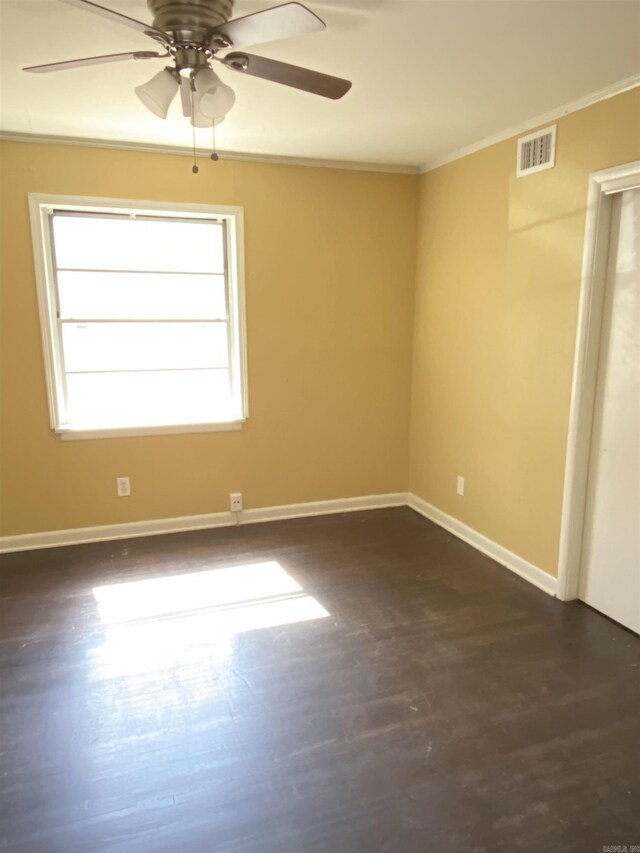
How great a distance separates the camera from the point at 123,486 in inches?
142

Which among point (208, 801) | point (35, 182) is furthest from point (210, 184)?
point (208, 801)

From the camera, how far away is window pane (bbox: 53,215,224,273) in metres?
3.35

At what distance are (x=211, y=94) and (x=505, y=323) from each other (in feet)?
6.73

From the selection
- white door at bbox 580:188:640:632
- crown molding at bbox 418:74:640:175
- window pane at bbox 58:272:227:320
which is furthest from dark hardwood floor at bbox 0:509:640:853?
crown molding at bbox 418:74:640:175

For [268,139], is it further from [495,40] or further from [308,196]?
[495,40]

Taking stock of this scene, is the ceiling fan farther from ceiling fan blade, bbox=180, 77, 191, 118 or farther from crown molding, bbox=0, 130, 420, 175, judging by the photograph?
crown molding, bbox=0, 130, 420, 175

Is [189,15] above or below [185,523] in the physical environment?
above

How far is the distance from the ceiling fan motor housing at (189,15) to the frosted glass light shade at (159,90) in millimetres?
137

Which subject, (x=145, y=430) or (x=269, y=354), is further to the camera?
(x=269, y=354)

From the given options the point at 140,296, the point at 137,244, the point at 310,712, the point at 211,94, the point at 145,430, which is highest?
the point at 211,94

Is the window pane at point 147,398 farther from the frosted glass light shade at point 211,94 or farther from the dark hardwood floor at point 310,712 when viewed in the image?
the frosted glass light shade at point 211,94

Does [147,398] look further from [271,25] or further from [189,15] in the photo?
[271,25]

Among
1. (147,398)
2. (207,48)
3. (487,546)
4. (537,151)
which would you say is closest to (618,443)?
(487,546)

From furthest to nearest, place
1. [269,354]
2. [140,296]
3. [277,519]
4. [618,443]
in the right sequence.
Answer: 1. [277,519]
2. [269,354]
3. [140,296]
4. [618,443]
